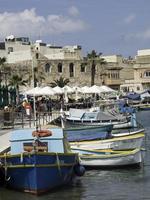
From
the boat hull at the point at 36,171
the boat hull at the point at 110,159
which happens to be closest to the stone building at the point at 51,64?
the boat hull at the point at 110,159

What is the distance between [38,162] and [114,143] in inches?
363

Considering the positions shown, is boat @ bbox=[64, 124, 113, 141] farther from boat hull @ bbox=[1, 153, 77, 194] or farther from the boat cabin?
boat hull @ bbox=[1, 153, 77, 194]

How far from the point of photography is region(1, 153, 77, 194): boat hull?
21.1 meters

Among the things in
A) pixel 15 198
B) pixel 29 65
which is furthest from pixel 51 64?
pixel 15 198

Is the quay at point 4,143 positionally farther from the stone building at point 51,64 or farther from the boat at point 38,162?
the stone building at point 51,64

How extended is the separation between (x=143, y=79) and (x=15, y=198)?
10808cm

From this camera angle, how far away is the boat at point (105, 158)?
27.6 metres

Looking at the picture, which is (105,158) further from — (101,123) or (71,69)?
(71,69)

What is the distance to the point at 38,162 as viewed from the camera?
69.2ft

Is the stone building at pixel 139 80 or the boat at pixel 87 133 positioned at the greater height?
the stone building at pixel 139 80

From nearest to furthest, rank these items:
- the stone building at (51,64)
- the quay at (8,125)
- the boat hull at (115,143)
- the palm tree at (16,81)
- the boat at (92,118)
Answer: the quay at (8,125) → the boat hull at (115,143) → the boat at (92,118) → the palm tree at (16,81) → the stone building at (51,64)

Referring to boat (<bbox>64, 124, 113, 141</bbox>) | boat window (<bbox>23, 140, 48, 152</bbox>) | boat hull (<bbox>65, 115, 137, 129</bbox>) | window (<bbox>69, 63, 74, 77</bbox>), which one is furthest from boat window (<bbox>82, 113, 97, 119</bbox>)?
window (<bbox>69, 63, 74, 77</bbox>)

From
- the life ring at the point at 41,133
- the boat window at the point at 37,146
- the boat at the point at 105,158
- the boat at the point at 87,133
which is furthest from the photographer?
the boat at the point at 87,133

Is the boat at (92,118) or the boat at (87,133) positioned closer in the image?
the boat at (87,133)
